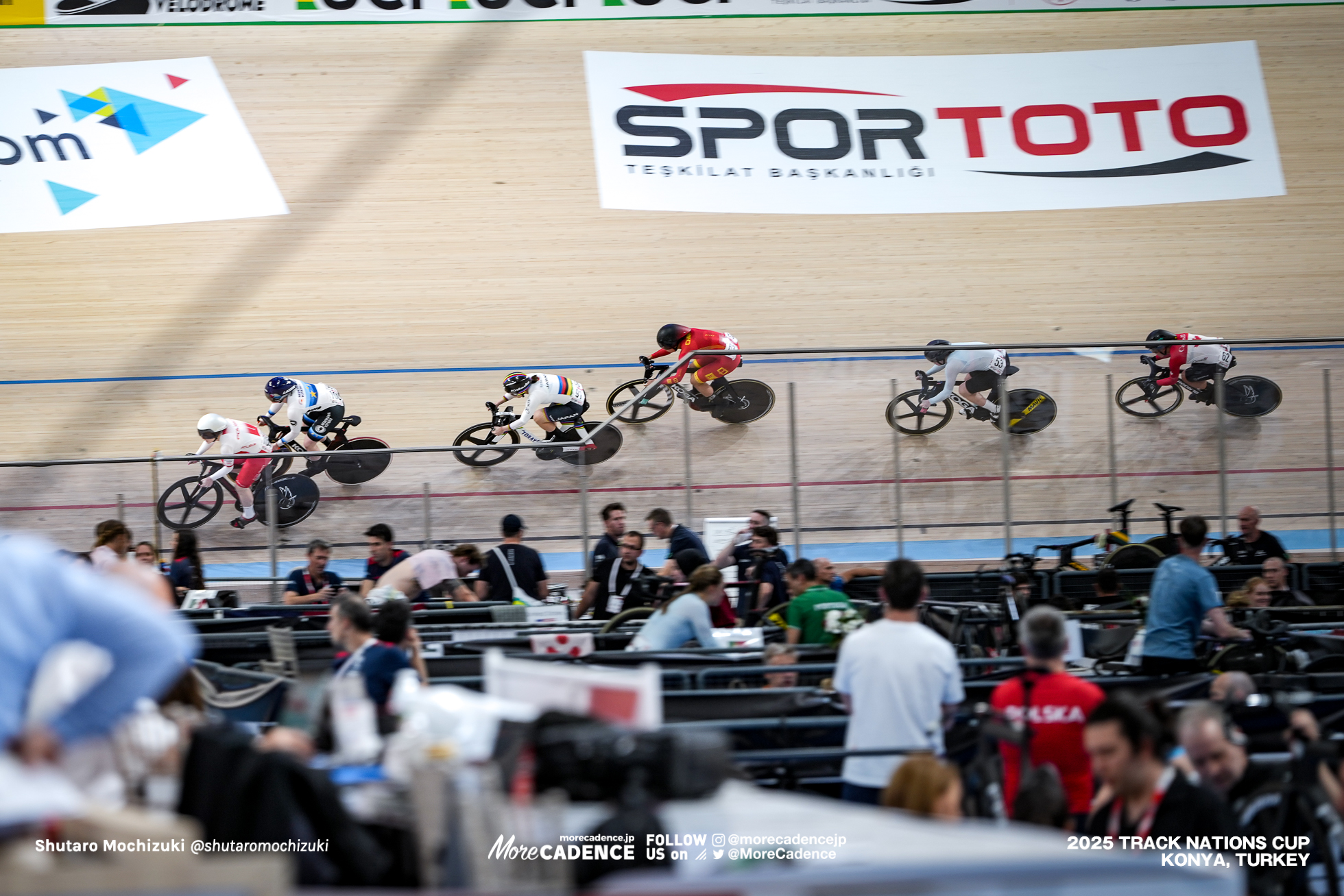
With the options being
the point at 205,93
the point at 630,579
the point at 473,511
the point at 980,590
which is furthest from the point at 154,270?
the point at 980,590

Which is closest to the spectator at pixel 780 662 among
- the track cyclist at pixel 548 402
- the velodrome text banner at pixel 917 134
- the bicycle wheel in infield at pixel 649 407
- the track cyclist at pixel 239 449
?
the bicycle wheel in infield at pixel 649 407

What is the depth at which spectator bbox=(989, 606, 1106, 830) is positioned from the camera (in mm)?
3588

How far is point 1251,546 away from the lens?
9844 mm

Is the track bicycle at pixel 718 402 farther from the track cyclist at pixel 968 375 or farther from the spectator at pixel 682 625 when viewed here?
the spectator at pixel 682 625

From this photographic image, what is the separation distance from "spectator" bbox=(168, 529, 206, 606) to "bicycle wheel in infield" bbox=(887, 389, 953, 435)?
5960 millimetres

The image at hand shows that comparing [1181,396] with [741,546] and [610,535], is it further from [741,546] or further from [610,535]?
[610,535]

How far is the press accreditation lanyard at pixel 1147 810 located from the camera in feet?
9.91

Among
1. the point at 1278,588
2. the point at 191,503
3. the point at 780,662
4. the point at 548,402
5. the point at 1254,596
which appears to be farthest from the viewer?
the point at 548,402

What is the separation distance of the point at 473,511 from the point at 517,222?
769cm

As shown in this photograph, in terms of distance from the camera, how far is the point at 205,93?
17719 millimetres

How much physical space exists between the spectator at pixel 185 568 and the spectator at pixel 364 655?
6.07 m

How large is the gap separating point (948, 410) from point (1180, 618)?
4.89 metres

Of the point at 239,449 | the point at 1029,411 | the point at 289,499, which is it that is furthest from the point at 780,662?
the point at 239,449

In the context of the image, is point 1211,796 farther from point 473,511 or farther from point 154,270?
point 154,270
